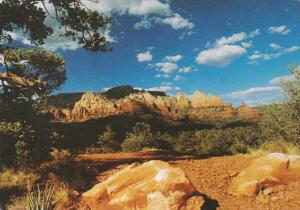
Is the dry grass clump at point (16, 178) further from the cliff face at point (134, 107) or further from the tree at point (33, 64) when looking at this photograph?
the cliff face at point (134, 107)

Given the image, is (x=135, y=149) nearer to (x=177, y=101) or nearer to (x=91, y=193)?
(x=91, y=193)

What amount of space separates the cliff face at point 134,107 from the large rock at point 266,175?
5412 cm

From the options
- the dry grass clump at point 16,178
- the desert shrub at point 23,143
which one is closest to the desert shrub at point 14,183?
the dry grass clump at point 16,178

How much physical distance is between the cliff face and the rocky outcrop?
1.09m

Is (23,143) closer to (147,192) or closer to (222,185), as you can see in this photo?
(147,192)

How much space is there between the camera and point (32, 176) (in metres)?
12.3

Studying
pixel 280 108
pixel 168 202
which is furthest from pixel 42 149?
pixel 280 108

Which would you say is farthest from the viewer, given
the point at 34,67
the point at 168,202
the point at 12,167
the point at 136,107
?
the point at 136,107

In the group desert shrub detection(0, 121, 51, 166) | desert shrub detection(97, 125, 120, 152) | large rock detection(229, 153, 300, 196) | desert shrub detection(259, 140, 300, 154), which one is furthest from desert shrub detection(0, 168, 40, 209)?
desert shrub detection(97, 125, 120, 152)

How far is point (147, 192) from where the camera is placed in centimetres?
877

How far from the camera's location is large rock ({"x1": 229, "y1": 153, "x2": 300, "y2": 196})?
10.5m

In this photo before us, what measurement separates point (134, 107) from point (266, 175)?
6996cm

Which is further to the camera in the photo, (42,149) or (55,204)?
(42,149)

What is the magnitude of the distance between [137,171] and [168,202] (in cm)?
136
